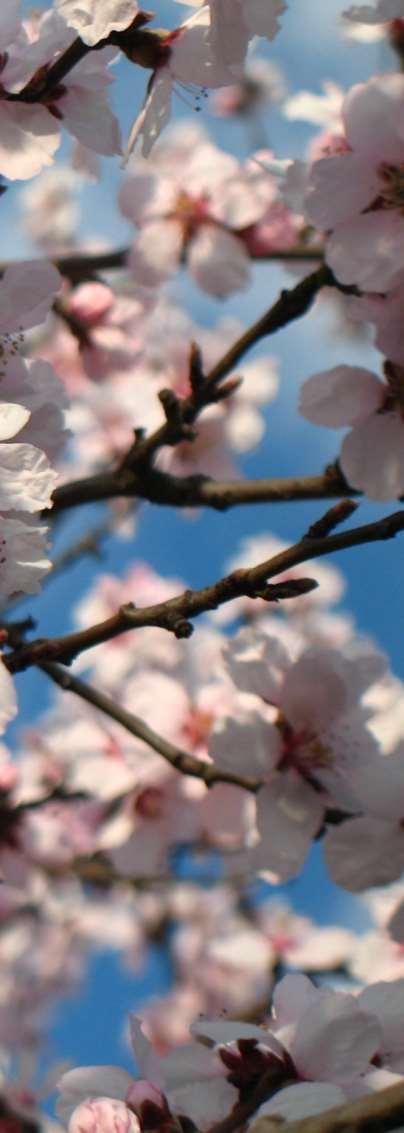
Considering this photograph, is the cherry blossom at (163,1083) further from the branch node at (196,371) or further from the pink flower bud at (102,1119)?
the branch node at (196,371)

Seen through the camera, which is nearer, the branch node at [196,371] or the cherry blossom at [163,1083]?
the cherry blossom at [163,1083]

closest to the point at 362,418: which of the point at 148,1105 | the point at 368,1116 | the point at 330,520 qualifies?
the point at 330,520

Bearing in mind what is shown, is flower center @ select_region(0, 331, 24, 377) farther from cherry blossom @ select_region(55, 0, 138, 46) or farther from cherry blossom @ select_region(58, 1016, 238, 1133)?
cherry blossom @ select_region(58, 1016, 238, 1133)

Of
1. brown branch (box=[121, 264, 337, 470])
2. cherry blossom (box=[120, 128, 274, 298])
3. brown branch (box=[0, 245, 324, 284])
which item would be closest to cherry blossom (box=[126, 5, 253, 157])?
brown branch (box=[121, 264, 337, 470])

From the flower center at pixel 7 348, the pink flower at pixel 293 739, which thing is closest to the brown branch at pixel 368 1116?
the flower center at pixel 7 348

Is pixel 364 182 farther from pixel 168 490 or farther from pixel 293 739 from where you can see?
pixel 293 739
